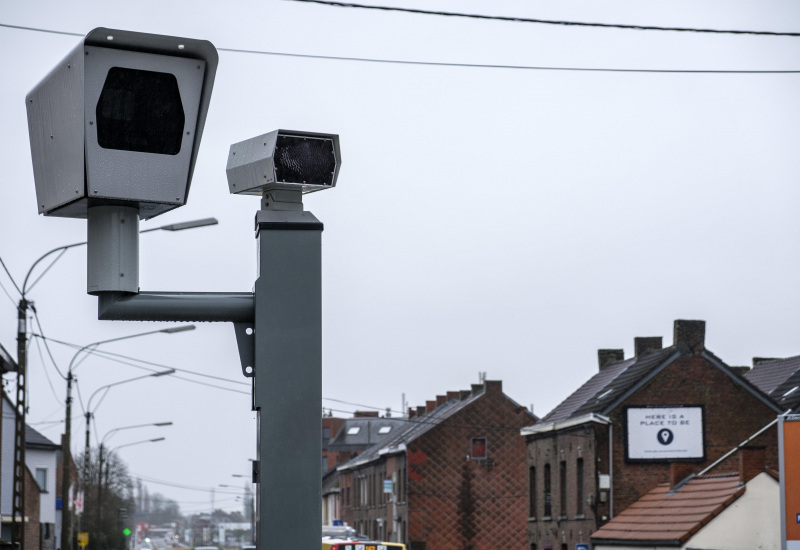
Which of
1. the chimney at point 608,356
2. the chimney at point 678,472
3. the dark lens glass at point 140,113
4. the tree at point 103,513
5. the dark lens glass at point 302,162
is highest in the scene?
the chimney at point 608,356

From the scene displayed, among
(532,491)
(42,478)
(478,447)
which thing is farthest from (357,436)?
(532,491)

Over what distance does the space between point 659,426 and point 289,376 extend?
129ft

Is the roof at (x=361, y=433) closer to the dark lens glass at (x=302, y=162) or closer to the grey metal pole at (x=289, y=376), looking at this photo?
the dark lens glass at (x=302, y=162)

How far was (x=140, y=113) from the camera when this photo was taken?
3721 millimetres

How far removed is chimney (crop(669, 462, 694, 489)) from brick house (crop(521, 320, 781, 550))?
2.67ft

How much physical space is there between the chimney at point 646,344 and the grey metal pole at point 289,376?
43021mm

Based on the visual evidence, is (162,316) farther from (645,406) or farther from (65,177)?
(645,406)

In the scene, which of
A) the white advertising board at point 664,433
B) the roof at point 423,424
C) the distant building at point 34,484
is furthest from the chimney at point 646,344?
the distant building at point 34,484

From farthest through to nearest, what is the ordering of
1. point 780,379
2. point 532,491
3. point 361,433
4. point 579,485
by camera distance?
point 361,433 < point 532,491 < point 780,379 < point 579,485

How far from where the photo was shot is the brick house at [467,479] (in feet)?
219

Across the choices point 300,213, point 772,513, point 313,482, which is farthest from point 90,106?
point 772,513

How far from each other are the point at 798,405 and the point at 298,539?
132 ft

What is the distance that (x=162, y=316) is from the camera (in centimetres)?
379

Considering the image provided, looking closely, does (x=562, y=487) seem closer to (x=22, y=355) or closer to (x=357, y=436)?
(x=22, y=355)
